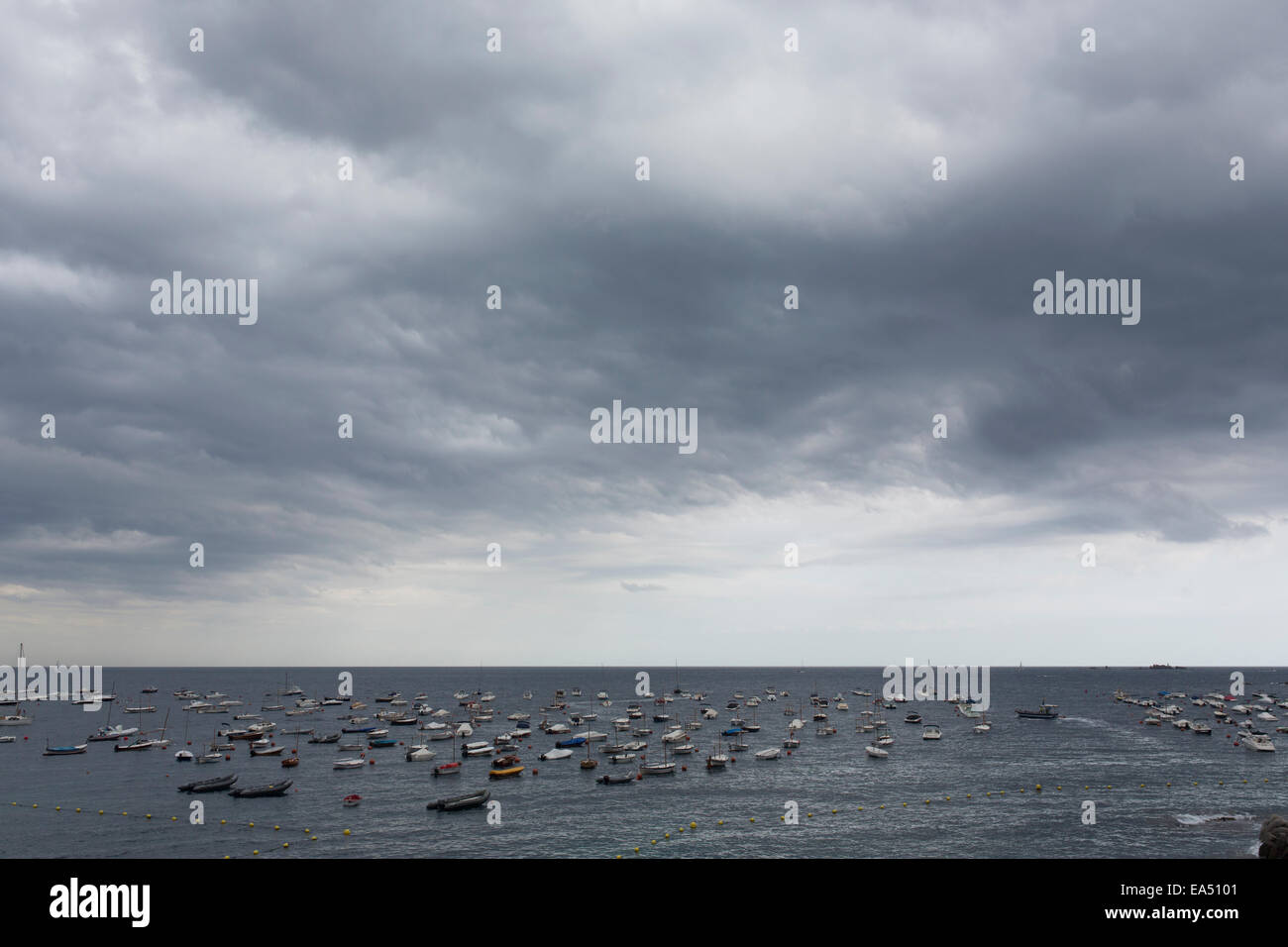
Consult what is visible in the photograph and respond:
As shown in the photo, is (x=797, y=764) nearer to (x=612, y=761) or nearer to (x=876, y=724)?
(x=612, y=761)

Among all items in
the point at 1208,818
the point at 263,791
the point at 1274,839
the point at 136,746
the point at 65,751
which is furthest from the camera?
the point at 136,746

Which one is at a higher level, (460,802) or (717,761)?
(460,802)

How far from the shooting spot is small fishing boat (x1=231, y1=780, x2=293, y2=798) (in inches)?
3999

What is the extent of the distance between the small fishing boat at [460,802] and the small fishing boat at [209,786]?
99.7ft

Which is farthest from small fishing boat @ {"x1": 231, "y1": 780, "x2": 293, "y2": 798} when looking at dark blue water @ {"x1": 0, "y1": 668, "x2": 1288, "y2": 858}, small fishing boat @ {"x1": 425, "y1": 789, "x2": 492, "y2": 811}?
small fishing boat @ {"x1": 425, "y1": 789, "x2": 492, "y2": 811}

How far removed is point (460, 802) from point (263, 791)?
27.6 meters

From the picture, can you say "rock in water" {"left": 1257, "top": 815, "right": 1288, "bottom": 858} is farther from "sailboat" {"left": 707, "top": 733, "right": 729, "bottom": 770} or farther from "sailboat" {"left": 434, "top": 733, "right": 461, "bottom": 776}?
"sailboat" {"left": 434, "top": 733, "right": 461, "bottom": 776}

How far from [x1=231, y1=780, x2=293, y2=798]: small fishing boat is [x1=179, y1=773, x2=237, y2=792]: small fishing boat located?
338 centimetres

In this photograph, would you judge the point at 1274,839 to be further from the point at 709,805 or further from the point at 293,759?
the point at 293,759

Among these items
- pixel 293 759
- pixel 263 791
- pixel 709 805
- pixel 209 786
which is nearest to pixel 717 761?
pixel 709 805

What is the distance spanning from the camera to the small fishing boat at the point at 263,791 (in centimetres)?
10156

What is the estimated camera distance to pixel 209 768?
125 metres

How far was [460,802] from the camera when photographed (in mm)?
93750
